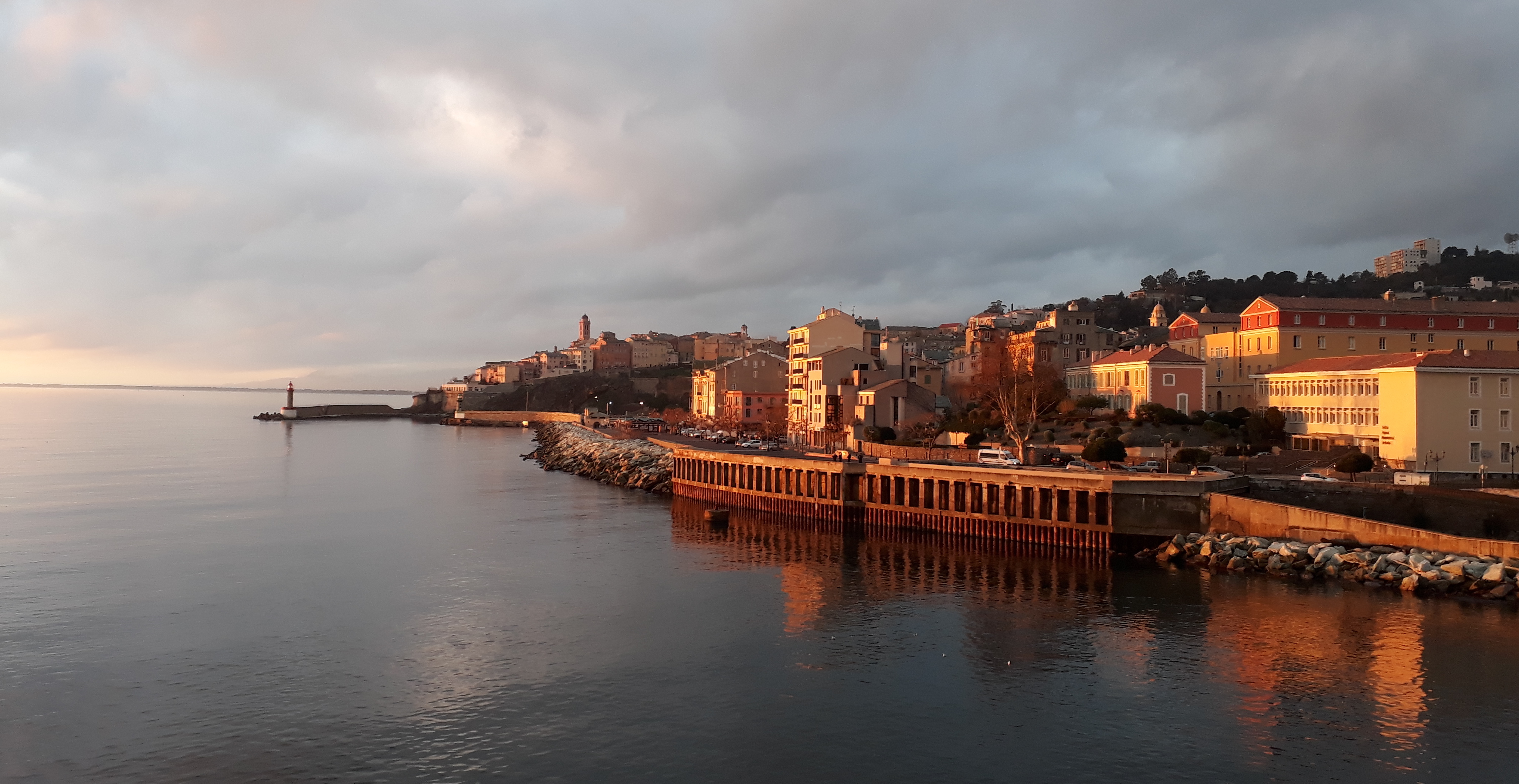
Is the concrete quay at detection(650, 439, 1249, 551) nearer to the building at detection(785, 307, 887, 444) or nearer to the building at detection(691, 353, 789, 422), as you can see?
the building at detection(785, 307, 887, 444)

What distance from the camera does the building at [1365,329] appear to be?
67.3 m

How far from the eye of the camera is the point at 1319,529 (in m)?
37.7

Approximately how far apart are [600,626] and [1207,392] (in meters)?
57.1

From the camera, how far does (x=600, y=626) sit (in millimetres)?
30875

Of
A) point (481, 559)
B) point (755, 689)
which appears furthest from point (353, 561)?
point (755, 689)

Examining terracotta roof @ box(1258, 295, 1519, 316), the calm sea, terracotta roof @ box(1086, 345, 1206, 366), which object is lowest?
A: the calm sea

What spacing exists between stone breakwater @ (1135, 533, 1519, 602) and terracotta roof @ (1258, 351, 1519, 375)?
49.9 ft

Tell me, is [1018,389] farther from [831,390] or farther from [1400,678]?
[1400,678]

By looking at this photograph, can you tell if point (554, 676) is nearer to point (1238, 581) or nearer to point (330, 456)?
point (1238, 581)

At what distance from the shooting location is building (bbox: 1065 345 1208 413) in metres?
67.4

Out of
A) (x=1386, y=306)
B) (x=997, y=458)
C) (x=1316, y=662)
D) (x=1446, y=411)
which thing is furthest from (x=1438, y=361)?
(x=1316, y=662)

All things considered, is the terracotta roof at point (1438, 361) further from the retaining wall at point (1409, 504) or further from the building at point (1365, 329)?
the building at point (1365, 329)

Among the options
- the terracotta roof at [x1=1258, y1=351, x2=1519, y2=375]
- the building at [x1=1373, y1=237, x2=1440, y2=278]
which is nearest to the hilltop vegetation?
the building at [x1=1373, y1=237, x2=1440, y2=278]

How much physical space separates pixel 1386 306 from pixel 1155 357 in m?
17.5
